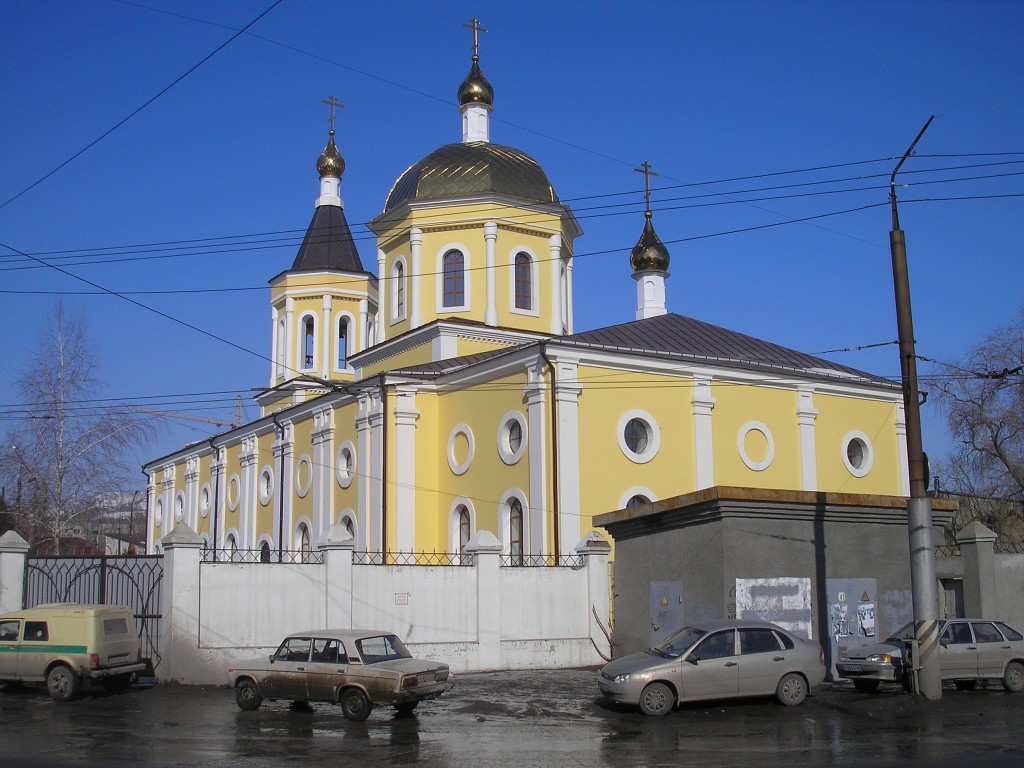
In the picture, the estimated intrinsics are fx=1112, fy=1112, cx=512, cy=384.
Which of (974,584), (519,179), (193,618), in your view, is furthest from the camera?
(519,179)

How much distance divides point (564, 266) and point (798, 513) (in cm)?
1579

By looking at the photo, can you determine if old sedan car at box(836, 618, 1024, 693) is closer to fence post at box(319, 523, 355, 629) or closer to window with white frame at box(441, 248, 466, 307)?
fence post at box(319, 523, 355, 629)

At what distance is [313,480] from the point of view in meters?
31.0

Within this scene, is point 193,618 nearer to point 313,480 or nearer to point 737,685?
point 737,685

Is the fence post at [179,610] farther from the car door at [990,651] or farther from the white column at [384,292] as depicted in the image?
the white column at [384,292]

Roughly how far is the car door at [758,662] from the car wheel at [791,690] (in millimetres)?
93

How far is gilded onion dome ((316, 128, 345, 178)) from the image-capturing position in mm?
39688

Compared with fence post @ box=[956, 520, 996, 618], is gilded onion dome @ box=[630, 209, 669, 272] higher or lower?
higher

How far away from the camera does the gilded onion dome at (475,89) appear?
33.0 meters

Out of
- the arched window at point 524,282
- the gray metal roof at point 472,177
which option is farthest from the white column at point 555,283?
the gray metal roof at point 472,177

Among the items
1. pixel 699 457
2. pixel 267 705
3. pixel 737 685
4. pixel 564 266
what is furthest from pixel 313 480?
pixel 737 685

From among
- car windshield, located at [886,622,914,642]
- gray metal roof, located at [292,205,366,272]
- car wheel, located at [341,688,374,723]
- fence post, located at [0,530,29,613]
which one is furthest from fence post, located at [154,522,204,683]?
gray metal roof, located at [292,205,366,272]

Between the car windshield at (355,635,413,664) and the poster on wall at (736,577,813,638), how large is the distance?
5303 millimetres

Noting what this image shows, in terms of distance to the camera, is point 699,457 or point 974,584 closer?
point 974,584
